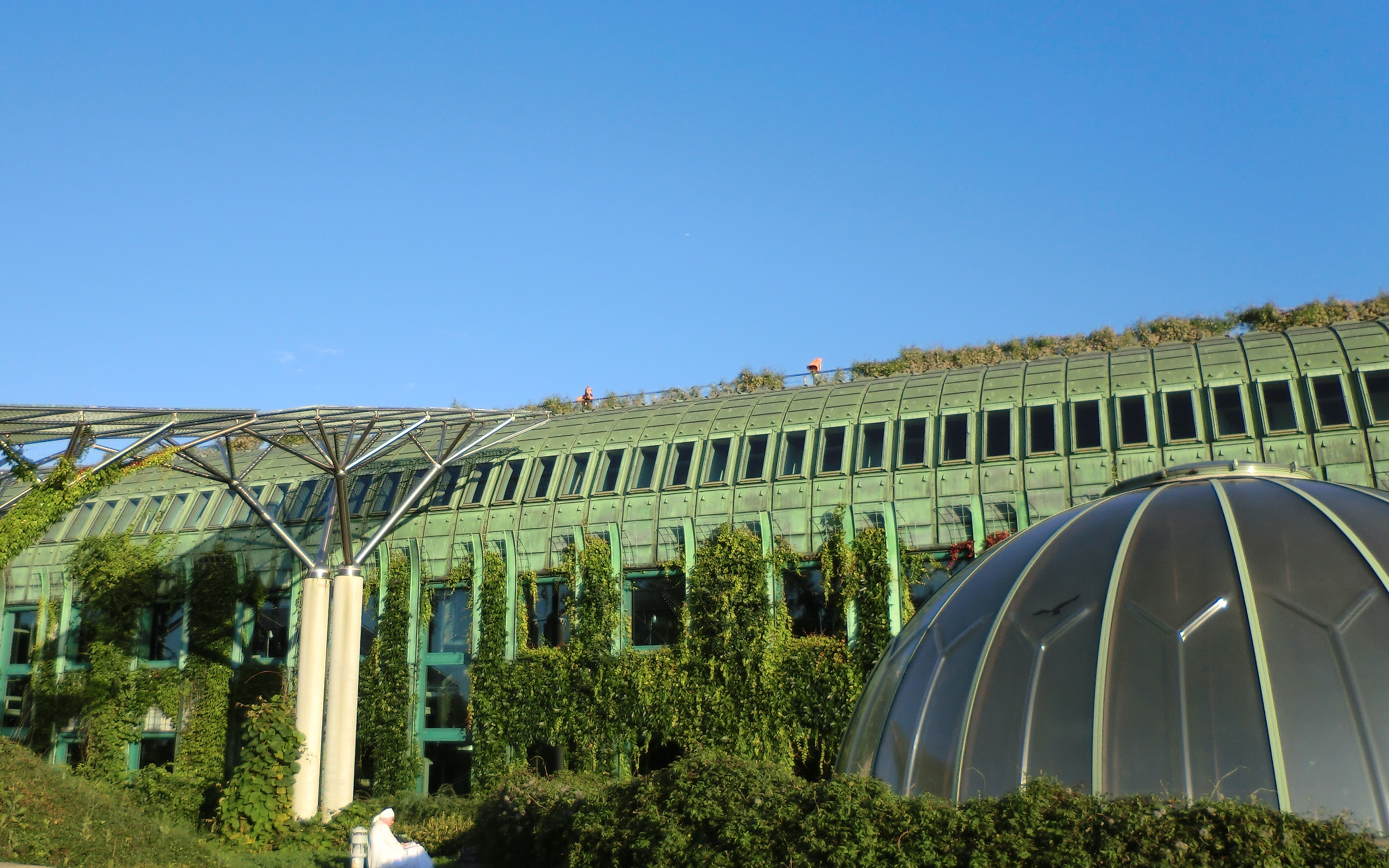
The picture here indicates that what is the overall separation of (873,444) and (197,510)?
75.7 feet

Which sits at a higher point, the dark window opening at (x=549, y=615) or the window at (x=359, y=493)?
the window at (x=359, y=493)

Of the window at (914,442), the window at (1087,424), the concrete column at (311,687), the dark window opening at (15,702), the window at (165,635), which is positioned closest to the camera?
the window at (1087,424)

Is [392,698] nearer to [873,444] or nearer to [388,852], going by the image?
[873,444]

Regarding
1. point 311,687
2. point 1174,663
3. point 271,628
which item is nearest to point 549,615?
point 311,687

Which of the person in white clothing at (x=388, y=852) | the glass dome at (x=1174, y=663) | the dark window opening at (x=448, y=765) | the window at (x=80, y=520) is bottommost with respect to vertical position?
the dark window opening at (x=448, y=765)

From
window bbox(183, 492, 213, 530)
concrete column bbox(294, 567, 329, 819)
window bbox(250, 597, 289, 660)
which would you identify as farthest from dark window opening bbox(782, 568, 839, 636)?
window bbox(183, 492, 213, 530)

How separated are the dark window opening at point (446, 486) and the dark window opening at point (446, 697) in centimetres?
509

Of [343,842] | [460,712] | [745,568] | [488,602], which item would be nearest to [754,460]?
[745,568]

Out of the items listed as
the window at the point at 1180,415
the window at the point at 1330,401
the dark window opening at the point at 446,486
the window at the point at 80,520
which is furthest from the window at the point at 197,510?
the window at the point at 1330,401

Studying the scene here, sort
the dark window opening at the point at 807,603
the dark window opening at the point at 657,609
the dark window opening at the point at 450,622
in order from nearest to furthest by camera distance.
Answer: the dark window opening at the point at 807,603
the dark window opening at the point at 657,609
the dark window opening at the point at 450,622

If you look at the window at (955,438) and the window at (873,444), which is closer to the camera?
the window at (955,438)

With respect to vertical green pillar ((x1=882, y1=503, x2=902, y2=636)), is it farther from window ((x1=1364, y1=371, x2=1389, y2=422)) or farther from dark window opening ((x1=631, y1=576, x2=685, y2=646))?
window ((x1=1364, y1=371, x2=1389, y2=422))

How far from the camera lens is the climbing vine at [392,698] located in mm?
29688

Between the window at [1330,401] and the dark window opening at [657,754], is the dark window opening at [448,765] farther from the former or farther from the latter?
the window at [1330,401]
